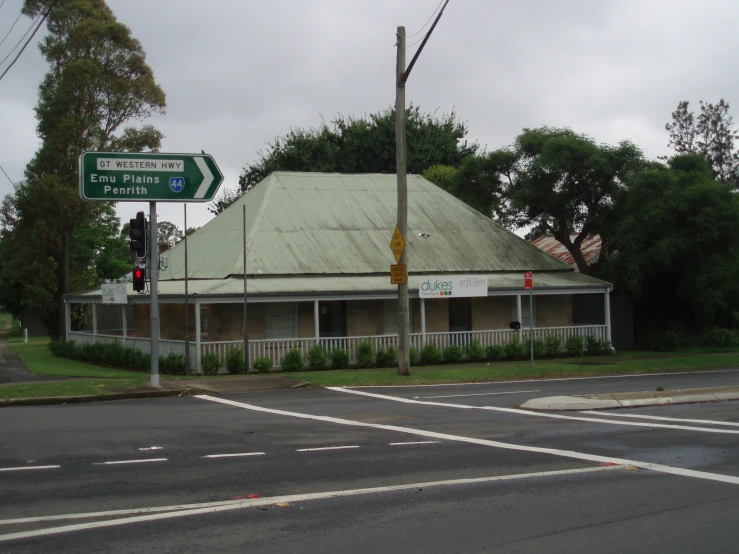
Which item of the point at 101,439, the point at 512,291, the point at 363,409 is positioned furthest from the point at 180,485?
the point at 512,291

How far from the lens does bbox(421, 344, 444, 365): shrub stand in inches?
1077

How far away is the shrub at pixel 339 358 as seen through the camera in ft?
86.8

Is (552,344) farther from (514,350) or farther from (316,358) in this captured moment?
(316,358)

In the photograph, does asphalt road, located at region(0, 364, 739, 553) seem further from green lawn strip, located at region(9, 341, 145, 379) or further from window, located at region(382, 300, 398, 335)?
window, located at region(382, 300, 398, 335)

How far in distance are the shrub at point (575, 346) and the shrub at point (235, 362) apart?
1235 centimetres

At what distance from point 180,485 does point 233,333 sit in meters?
18.5

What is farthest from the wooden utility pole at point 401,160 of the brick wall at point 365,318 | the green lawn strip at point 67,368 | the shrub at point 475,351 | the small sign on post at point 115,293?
the small sign on post at point 115,293

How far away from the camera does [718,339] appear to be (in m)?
32.6

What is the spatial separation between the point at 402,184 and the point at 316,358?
6892mm

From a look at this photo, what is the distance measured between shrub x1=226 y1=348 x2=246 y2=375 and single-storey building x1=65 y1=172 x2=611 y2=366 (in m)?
0.60

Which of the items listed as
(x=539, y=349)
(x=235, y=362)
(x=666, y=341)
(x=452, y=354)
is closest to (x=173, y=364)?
(x=235, y=362)

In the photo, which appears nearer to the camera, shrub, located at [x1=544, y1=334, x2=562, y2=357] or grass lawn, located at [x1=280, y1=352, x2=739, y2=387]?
grass lawn, located at [x1=280, y1=352, x2=739, y2=387]

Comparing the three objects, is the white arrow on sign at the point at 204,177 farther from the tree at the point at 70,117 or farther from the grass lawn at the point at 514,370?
the tree at the point at 70,117

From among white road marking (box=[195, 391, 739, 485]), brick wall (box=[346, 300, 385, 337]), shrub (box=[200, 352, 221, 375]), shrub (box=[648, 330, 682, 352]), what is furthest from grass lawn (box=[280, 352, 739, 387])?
white road marking (box=[195, 391, 739, 485])
